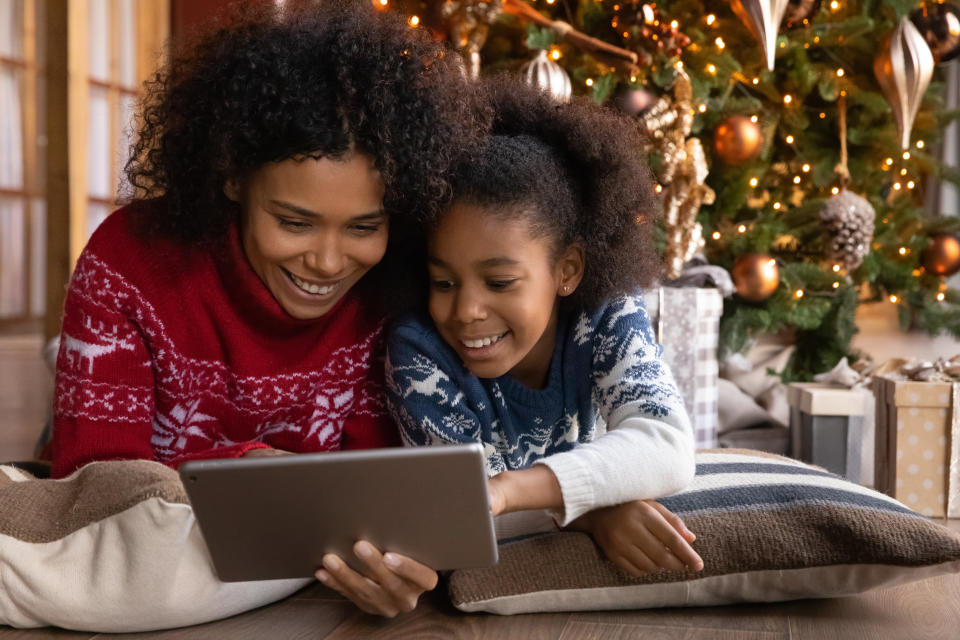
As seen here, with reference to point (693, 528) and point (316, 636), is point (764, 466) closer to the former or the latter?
point (693, 528)

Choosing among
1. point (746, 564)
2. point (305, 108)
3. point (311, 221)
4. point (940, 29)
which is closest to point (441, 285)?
point (311, 221)

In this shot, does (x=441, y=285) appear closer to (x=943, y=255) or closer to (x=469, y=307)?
(x=469, y=307)

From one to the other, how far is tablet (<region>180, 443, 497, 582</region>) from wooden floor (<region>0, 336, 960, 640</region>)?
4.8 inches

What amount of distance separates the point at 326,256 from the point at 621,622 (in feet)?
2.01

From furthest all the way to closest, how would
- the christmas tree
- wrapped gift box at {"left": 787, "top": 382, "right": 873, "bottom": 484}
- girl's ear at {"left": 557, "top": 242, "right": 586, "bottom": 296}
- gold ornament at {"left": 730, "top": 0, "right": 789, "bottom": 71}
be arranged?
the christmas tree
gold ornament at {"left": 730, "top": 0, "right": 789, "bottom": 71}
wrapped gift box at {"left": 787, "top": 382, "right": 873, "bottom": 484}
girl's ear at {"left": 557, "top": 242, "right": 586, "bottom": 296}

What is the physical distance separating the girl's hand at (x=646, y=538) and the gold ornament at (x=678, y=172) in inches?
51.6

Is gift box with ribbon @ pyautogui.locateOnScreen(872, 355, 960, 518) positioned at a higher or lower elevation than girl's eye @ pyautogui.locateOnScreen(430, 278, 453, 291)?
lower

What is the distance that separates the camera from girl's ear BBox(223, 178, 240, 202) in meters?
1.42

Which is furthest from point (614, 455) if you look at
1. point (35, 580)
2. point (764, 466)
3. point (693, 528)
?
point (35, 580)

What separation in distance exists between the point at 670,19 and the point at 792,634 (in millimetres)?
2020

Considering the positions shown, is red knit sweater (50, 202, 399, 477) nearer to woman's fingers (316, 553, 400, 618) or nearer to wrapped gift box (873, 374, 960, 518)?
woman's fingers (316, 553, 400, 618)

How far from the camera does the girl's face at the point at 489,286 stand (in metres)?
1.37

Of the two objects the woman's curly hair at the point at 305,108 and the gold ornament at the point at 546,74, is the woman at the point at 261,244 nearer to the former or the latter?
the woman's curly hair at the point at 305,108

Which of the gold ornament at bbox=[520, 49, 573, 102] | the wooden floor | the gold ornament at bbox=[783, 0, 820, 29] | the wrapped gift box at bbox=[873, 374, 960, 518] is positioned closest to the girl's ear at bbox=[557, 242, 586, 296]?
the wooden floor
